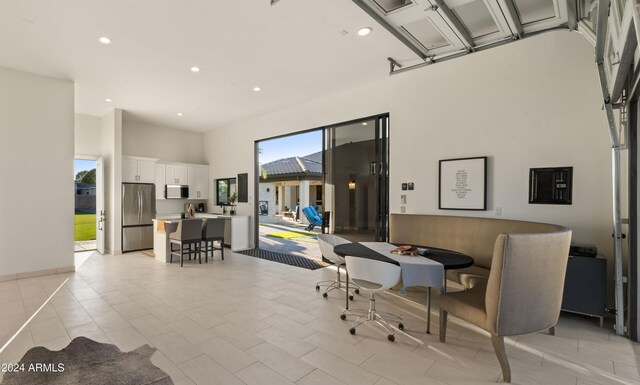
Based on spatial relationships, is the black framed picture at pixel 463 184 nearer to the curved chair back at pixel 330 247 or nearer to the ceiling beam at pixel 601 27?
the ceiling beam at pixel 601 27

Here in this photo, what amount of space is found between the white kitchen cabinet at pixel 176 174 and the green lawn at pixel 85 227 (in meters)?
4.66

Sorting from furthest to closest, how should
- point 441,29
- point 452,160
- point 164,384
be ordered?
point 452,160 < point 441,29 < point 164,384

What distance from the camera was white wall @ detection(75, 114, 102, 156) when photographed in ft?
23.9

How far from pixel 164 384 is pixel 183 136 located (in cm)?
832

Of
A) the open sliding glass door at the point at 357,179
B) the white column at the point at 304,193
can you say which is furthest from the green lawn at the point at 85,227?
the open sliding glass door at the point at 357,179

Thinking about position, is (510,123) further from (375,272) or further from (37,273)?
(37,273)

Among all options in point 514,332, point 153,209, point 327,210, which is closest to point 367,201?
point 327,210

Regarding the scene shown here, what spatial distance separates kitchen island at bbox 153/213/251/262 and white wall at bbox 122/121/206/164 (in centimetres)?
245

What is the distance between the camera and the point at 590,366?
2459 millimetres

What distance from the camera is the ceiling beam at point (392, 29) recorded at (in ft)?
10.0

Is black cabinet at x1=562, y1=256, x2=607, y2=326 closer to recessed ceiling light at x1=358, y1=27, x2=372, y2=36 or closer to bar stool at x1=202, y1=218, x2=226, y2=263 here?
recessed ceiling light at x1=358, y1=27, x2=372, y2=36

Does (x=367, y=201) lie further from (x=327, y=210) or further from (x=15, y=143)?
(x=15, y=143)

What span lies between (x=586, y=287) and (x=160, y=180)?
8905mm

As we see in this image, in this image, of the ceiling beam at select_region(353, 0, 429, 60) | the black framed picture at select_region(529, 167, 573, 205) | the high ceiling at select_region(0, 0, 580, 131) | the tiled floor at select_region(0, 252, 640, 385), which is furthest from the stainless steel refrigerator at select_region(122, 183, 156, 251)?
the black framed picture at select_region(529, 167, 573, 205)
